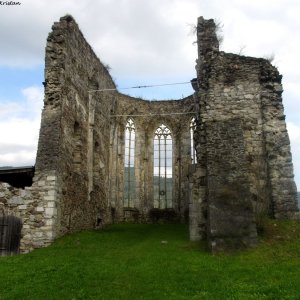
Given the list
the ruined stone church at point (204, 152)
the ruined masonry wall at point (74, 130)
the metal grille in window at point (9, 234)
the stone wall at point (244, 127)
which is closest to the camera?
the ruined stone church at point (204, 152)

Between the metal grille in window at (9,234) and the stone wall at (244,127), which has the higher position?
the stone wall at (244,127)

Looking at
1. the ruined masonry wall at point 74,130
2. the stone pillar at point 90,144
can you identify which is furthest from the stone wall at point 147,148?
the stone pillar at point 90,144

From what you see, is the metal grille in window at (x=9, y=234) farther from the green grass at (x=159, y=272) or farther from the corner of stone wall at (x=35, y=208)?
the green grass at (x=159, y=272)

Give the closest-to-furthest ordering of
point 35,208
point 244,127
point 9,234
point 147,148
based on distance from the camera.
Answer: point 9,234 < point 35,208 < point 244,127 < point 147,148

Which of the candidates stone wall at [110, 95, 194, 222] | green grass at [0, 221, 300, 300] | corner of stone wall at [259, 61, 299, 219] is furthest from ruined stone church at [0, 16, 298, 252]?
stone wall at [110, 95, 194, 222]

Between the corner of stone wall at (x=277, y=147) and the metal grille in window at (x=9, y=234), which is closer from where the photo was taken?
the corner of stone wall at (x=277, y=147)

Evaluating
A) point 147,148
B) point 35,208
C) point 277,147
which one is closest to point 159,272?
point 35,208

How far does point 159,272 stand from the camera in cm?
843

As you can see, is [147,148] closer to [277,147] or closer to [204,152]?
[204,152]

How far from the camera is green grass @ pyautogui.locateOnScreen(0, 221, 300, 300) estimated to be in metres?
7.07

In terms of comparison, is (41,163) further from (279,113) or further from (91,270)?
(279,113)

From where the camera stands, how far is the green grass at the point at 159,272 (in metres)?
7.07

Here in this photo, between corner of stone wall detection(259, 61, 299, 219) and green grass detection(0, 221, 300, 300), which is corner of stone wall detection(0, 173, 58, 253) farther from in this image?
corner of stone wall detection(259, 61, 299, 219)

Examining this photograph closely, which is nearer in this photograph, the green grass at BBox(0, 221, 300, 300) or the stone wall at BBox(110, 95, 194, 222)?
the green grass at BBox(0, 221, 300, 300)
